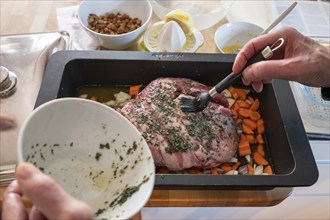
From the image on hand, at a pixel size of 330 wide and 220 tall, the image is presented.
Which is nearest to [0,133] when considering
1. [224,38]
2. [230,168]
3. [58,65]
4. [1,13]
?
[58,65]

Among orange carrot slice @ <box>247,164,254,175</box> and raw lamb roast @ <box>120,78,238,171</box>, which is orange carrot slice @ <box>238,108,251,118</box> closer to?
raw lamb roast @ <box>120,78,238,171</box>

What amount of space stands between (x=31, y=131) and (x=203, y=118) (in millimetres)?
573

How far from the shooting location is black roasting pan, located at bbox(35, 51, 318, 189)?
83cm

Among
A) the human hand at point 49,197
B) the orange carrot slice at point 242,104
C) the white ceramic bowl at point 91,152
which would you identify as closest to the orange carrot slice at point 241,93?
the orange carrot slice at point 242,104

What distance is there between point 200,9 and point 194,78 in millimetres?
419

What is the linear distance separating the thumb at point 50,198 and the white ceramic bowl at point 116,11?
2.38 feet

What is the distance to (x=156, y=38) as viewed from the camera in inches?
44.8

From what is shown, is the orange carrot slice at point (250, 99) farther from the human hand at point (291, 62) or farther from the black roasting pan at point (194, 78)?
the human hand at point (291, 62)

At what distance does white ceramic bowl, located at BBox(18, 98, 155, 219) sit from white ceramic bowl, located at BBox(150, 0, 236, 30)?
798 mm

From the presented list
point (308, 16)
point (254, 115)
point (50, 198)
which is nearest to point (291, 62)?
point (254, 115)

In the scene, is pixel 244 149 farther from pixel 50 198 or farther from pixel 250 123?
pixel 50 198

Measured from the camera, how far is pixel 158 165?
0.92 m

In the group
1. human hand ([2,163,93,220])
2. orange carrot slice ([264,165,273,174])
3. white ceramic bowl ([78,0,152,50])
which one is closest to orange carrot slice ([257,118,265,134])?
orange carrot slice ([264,165,273,174])

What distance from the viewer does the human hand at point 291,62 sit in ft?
2.52
